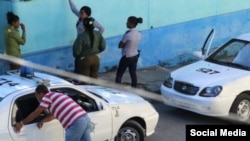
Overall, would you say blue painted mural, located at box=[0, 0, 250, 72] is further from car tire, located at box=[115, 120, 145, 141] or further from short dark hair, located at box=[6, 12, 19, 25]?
car tire, located at box=[115, 120, 145, 141]

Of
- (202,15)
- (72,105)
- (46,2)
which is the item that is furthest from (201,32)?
(72,105)

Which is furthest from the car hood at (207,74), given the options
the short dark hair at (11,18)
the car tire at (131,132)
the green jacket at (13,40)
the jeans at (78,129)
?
the jeans at (78,129)

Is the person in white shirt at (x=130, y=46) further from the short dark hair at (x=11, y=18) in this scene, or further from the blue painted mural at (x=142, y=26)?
the short dark hair at (x=11, y=18)

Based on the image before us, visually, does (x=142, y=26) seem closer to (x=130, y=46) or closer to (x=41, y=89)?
(x=130, y=46)

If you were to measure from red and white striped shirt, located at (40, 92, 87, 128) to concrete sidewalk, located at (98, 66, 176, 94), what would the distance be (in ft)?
15.7

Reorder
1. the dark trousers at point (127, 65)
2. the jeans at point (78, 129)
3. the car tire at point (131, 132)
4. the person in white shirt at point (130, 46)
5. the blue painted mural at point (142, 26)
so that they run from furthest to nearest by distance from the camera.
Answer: the blue painted mural at point (142, 26) < the dark trousers at point (127, 65) < the person in white shirt at point (130, 46) < the car tire at point (131, 132) < the jeans at point (78, 129)

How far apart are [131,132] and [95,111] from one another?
2.68 ft

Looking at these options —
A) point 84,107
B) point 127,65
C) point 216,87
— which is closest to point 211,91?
point 216,87

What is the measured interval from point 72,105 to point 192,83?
3327 millimetres

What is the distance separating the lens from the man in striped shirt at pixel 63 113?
6969 mm

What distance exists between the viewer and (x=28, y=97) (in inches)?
284

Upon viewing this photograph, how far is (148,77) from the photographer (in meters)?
12.7

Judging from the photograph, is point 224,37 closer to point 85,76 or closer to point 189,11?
point 189,11

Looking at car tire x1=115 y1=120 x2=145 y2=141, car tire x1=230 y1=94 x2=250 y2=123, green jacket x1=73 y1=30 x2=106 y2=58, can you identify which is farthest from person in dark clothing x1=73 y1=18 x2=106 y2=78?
car tire x1=230 y1=94 x2=250 y2=123
